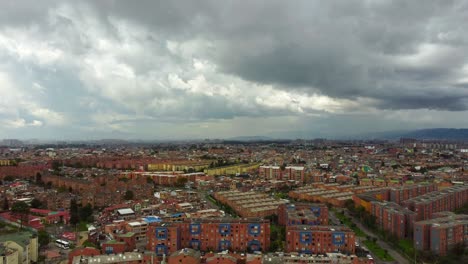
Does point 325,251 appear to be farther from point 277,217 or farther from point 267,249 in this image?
point 277,217

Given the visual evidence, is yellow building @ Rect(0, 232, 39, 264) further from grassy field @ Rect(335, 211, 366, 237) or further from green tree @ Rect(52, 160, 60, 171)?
green tree @ Rect(52, 160, 60, 171)

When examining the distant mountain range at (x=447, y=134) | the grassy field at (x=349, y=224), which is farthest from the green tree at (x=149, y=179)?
the distant mountain range at (x=447, y=134)

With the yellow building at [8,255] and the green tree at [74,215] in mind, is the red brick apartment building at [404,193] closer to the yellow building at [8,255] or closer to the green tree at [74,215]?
the green tree at [74,215]

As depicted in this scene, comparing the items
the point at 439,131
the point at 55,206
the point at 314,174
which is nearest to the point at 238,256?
the point at 55,206

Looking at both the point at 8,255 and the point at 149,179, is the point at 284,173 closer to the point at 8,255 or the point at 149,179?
the point at 149,179

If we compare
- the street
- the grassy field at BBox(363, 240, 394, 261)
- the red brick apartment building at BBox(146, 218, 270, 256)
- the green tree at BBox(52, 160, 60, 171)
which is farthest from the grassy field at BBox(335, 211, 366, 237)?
the green tree at BBox(52, 160, 60, 171)
